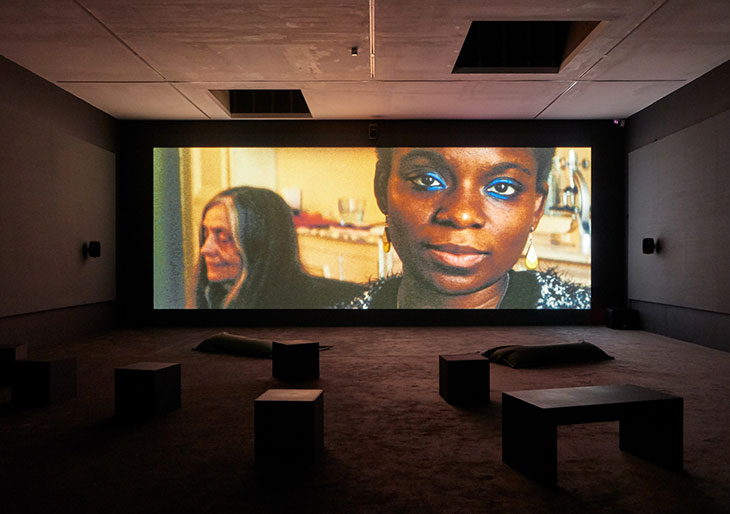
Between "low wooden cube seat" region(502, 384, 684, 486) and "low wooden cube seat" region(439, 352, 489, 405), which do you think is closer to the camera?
"low wooden cube seat" region(502, 384, 684, 486)

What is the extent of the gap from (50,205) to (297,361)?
388cm

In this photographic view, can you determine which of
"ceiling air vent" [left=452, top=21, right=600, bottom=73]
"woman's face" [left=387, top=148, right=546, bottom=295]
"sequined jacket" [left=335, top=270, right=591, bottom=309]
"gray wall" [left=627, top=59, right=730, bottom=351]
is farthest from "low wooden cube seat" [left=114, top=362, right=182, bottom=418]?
"gray wall" [left=627, top=59, right=730, bottom=351]

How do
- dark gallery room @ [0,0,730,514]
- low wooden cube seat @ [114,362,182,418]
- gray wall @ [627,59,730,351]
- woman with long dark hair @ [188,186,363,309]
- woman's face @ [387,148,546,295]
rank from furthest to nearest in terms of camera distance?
woman with long dark hair @ [188,186,363,309] < woman's face @ [387,148,546,295] < gray wall @ [627,59,730,351] < low wooden cube seat @ [114,362,182,418] < dark gallery room @ [0,0,730,514]

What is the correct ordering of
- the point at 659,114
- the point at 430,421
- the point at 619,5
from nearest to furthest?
the point at 430,421
the point at 619,5
the point at 659,114

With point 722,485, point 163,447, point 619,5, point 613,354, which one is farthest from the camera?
point 613,354

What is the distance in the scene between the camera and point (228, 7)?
4.23 meters

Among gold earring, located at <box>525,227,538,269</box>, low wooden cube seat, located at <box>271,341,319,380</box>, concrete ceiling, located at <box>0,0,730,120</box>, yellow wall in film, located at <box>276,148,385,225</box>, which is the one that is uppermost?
concrete ceiling, located at <box>0,0,730,120</box>

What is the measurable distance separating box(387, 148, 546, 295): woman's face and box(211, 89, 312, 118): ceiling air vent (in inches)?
65.1

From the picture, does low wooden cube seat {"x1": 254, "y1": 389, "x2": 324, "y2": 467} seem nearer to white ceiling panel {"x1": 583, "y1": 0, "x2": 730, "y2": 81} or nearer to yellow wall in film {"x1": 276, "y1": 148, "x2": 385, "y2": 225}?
white ceiling panel {"x1": 583, "y1": 0, "x2": 730, "y2": 81}

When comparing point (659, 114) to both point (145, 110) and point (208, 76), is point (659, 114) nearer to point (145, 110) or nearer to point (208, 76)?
point (208, 76)

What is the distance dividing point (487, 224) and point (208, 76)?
14.3 feet

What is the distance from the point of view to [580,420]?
232 centimetres

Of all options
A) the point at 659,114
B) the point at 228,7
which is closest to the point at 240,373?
the point at 228,7

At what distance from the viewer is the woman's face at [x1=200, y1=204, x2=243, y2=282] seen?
782 centimetres
